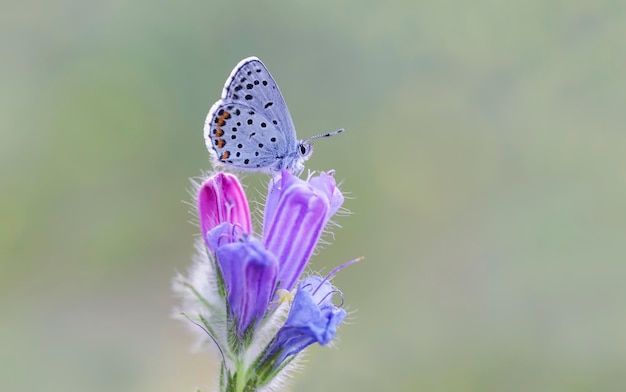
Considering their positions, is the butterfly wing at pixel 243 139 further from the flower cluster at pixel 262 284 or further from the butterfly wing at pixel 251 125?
the flower cluster at pixel 262 284

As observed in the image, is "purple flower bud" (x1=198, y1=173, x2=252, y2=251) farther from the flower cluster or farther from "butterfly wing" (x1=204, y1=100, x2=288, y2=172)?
"butterfly wing" (x1=204, y1=100, x2=288, y2=172)

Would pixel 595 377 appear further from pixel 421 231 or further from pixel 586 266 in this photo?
pixel 421 231

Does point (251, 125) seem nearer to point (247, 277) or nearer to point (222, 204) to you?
point (222, 204)

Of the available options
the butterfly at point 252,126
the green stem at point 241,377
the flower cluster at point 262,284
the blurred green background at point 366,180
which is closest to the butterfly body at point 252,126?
the butterfly at point 252,126

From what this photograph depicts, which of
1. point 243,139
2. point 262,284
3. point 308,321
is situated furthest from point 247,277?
point 243,139

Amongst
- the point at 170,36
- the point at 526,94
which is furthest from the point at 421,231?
the point at 170,36
